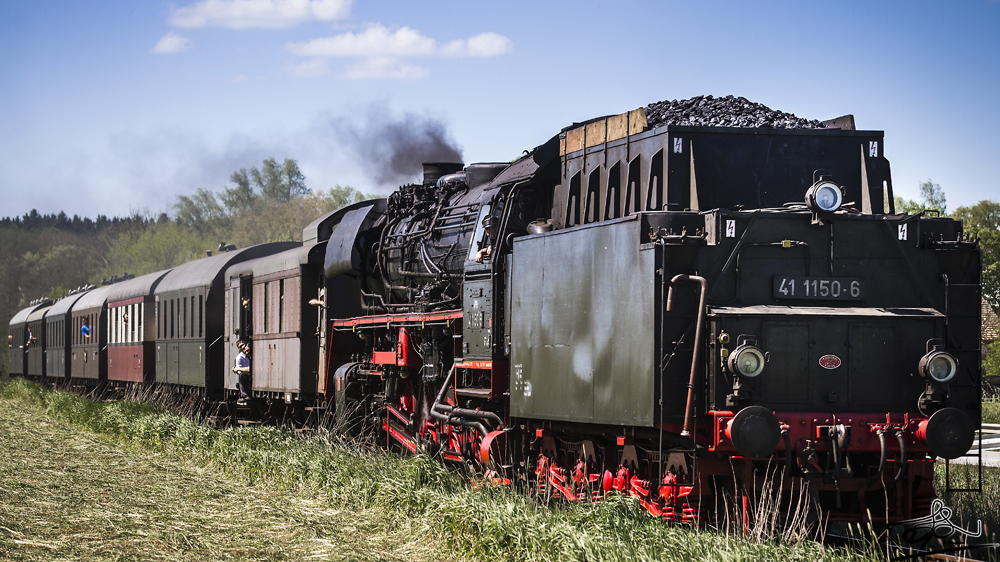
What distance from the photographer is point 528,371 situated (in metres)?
9.40

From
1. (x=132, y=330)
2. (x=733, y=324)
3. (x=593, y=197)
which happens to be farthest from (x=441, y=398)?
(x=132, y=330)

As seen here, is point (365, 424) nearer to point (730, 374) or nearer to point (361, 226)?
point (361, 226)

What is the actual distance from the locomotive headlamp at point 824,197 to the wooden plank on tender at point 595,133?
2.33 metres

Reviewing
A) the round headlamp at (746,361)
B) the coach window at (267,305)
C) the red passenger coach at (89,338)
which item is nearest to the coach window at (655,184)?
the round headlamp at (746,361)

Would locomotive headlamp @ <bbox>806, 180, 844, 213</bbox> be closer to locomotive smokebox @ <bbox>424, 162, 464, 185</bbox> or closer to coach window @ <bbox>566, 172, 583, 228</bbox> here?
coach window @ <bbox>566, 172, 583, 228</bbox>

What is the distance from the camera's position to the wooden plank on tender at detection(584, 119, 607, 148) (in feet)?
31.3

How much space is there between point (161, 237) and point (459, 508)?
74.2 meters

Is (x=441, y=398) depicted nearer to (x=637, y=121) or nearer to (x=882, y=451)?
(x=637, y=121)

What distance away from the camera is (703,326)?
761 centimetres

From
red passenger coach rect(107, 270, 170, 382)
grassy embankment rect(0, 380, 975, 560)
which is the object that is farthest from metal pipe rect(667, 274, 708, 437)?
red passenger coach rect(107, 270, 170, 382)

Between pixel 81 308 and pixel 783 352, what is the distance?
30.7 meters

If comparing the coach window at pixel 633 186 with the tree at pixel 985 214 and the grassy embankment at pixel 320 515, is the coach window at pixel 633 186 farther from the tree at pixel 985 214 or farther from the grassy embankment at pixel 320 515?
the tree at pixel 985 214

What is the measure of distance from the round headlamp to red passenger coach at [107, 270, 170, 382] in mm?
21322

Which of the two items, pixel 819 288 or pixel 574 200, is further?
pixel 574 200
